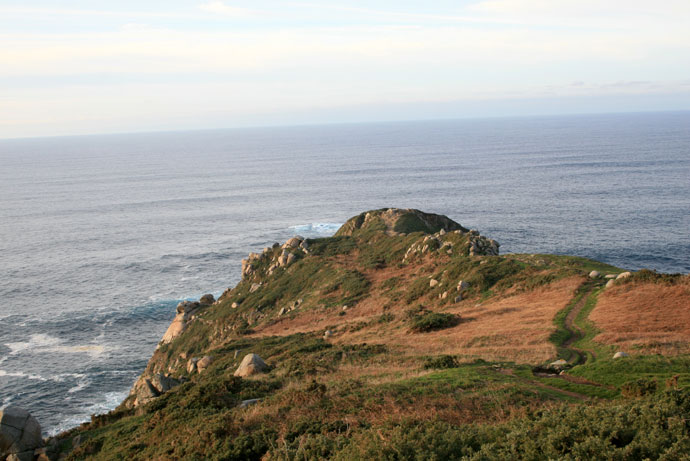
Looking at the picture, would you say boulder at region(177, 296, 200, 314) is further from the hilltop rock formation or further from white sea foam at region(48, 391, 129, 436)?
the hilltop rock formation

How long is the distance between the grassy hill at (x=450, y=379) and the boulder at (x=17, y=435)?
1075 mm

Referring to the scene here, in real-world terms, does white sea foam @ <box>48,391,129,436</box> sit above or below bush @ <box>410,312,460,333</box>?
below

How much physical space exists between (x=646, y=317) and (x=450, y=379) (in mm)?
13129

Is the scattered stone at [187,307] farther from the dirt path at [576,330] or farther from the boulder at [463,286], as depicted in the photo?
the dirt path at [576,330]

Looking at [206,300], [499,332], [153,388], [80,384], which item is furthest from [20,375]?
[499,332]

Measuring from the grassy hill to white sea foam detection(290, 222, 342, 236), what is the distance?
174 ft

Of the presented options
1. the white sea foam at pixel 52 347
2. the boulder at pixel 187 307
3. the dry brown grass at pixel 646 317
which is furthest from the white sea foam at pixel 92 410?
the dry brown grass at pixel 646 317

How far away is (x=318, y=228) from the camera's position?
105 m

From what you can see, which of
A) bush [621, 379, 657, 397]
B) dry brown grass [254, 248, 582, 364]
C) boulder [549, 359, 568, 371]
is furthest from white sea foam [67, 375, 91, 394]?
bush [621, 379, 657, 397]

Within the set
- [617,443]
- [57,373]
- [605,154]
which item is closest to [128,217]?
[57,373]

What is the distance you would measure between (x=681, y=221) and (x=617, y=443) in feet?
324

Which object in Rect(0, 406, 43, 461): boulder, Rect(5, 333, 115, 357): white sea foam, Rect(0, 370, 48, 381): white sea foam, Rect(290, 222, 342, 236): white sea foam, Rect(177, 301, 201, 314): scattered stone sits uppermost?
Rect(0, 406, 43, 461): boulder

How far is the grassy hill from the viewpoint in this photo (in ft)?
39.9

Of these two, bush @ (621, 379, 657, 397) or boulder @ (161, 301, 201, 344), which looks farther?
boulder @ (161, 301, 201, 344)
